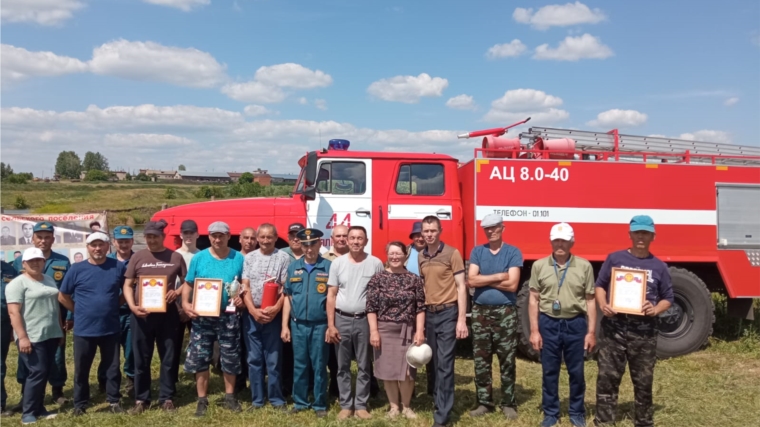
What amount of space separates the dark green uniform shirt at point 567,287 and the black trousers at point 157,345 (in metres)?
3.41

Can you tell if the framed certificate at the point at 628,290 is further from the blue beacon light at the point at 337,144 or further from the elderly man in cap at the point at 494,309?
the blue beacon light at the point at 337,144

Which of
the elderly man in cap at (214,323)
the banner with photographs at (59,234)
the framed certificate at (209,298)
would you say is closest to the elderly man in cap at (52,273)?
the elderly man in cap at (214,323)

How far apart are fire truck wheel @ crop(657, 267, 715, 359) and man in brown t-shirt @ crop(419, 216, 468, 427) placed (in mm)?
3536

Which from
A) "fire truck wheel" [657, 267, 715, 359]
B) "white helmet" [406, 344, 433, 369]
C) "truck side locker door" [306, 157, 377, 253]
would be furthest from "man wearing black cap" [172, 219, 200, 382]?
"fire truck wheel" [657, 267, 715, 359]

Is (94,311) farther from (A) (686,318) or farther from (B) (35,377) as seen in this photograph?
(A) (686,318)

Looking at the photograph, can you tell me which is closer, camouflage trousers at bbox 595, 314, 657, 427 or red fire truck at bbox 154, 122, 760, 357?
camouflage trousers at bbox 595, 314, 657, 427

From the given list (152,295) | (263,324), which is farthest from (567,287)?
(152,295)

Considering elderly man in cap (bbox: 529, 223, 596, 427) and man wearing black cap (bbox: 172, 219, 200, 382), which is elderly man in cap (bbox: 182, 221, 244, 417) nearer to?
man wearing black cap (bbox: 172, 219, 200, 382)

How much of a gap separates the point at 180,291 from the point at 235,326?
619 mm

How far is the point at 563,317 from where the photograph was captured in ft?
14.8

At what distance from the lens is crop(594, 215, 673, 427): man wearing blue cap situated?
4332 mm

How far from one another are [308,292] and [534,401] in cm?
256

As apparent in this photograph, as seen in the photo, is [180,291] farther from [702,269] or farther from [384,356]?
[702,269]

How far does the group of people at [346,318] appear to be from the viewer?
14.9 ft
